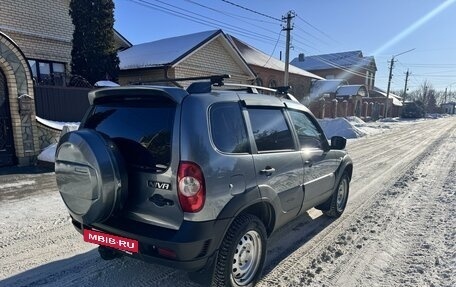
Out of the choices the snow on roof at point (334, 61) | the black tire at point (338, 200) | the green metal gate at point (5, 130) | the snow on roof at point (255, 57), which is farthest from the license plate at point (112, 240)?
the snow on roof at point (334, 61)

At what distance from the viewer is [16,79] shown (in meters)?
8.33

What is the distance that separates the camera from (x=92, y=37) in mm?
12984

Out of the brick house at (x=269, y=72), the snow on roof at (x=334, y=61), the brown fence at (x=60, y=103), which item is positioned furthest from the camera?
the snow on roof at (x=334, y=61)

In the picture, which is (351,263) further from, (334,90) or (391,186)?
(334,90)

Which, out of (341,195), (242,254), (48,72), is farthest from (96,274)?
(48,72)

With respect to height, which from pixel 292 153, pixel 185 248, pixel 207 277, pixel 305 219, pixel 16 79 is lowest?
pixel 305 219

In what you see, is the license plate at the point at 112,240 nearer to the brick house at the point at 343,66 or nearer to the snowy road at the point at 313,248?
the snowy road at the point at 313,248

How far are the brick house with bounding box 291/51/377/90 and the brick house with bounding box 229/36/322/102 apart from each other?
28.8 m

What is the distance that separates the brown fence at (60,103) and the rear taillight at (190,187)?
941 cm

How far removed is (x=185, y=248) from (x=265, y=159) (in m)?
1.18

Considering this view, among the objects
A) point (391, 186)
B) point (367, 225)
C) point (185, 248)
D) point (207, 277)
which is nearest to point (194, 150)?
point (185, 248)

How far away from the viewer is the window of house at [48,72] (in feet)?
43.9

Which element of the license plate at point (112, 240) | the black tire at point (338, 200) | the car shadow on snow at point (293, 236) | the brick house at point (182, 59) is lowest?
the car shadow on snow at point (293, 236)

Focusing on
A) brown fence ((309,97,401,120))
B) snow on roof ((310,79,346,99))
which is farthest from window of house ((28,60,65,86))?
snow on roof ((310,79,346,99))
